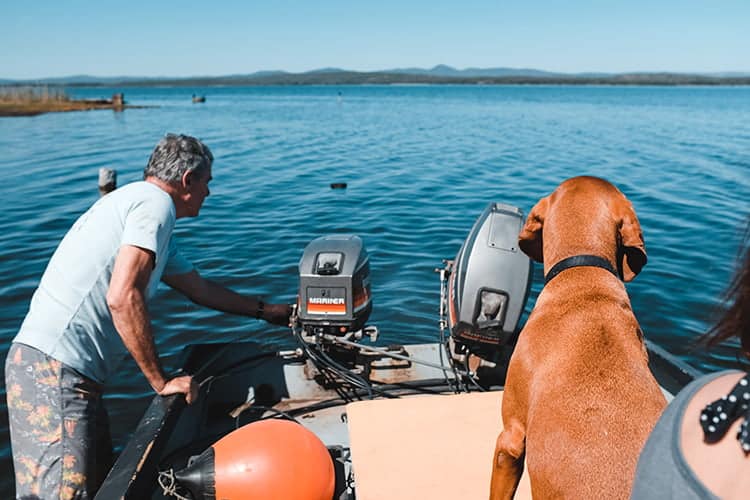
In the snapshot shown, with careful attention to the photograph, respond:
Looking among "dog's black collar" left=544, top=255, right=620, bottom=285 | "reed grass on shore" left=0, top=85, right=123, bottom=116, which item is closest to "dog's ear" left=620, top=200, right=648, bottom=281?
"dog's black collar" left=544, top=255, right=620, bottom=285

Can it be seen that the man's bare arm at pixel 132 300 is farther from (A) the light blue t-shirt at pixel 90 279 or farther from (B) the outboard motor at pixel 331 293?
(B) the outboard motor at pixel 331 293

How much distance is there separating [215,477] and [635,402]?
1913mm

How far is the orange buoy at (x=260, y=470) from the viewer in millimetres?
2701

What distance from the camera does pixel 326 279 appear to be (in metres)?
4.07

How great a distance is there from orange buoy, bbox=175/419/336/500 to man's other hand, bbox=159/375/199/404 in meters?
0.57

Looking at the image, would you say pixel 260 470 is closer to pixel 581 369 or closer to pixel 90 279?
pixel 90 279

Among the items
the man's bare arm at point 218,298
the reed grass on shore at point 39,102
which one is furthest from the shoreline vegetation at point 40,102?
the man's bare arm at point 218,298

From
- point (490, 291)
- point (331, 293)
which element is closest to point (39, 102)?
point (331, 293)

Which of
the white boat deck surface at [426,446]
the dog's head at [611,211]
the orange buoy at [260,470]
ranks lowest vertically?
the white boat deck surface at [426,446]

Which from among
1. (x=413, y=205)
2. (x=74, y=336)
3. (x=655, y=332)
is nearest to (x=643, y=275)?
(x=655, y=332)

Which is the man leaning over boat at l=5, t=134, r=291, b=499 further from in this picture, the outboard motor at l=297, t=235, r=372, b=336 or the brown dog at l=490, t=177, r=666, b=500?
the brown dog at l=490, t=177, r=666, b=500

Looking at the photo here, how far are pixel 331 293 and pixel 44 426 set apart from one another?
192cm

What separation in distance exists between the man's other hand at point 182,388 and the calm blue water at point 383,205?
2.63 m

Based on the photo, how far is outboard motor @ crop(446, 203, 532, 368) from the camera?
402 centimetres
